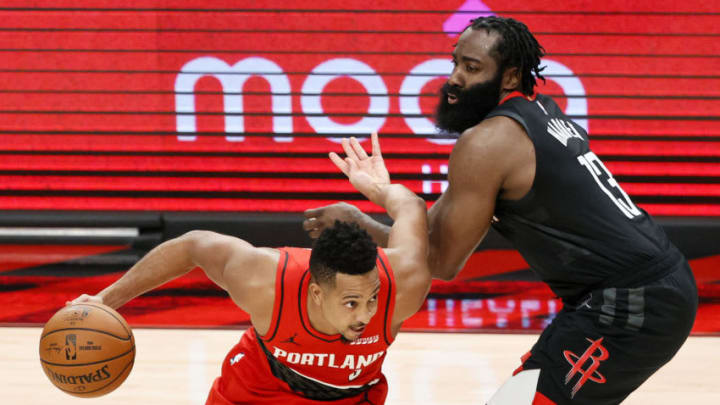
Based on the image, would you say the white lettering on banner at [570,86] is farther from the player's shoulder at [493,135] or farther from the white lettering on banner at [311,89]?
the player's shoulder at [493,135]

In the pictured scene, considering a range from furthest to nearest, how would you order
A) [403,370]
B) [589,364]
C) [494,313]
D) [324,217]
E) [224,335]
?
[494,313], [224,335], [403,370], [324,217], [589,364]

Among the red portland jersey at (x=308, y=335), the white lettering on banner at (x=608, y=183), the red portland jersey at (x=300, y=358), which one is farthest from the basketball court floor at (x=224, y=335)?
the white lettering on banner at (x=608, y=183)

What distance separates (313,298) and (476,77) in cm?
92

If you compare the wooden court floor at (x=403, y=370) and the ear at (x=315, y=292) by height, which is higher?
the ear at (x=315, y=292)

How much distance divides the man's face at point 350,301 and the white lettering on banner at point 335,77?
14.3ft

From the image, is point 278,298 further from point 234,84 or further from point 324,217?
point 234,84

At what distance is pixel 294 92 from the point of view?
698 centimetres

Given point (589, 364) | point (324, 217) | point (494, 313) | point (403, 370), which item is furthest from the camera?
point (494, 313)

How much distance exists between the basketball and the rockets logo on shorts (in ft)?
4.98

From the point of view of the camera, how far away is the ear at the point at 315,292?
2705mm

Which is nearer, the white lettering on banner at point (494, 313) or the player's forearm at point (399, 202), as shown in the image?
the player's forearm at point (399, 202)

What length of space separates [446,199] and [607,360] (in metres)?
0.75

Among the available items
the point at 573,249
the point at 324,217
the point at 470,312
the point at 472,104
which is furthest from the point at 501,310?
the point at 573,249

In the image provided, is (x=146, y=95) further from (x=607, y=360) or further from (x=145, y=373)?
(x=607, y=360)
